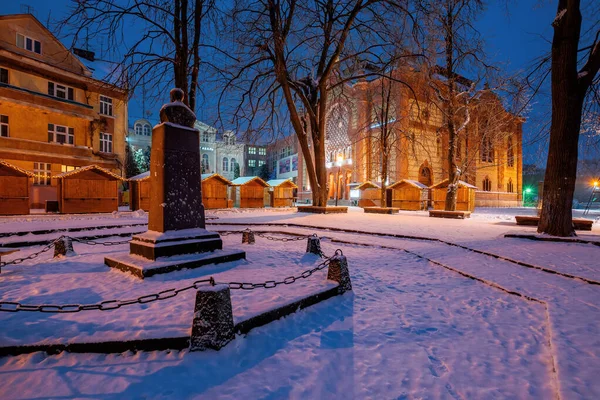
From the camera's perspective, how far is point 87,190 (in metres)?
19.8

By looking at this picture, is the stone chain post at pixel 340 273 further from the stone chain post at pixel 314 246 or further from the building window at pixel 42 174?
the building window at pixel 42 174

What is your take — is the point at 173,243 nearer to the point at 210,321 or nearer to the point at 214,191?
the point at 210,321

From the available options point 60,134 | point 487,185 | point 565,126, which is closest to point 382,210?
point 565,126

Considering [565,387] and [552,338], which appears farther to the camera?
[552,338]

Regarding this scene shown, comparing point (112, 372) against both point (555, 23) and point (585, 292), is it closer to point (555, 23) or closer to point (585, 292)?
point (585, 292)

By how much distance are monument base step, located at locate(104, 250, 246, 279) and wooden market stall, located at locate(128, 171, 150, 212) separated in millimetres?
17980

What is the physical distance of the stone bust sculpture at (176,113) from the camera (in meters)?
6.11

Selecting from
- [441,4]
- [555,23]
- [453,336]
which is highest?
[441,4]

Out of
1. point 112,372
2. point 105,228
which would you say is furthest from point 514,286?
point 105,228

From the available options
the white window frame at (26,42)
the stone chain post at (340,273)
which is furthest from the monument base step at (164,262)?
the white window frame at (26,42)

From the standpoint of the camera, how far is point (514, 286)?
16.4 feet

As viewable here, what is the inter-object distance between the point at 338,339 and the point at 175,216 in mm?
4112

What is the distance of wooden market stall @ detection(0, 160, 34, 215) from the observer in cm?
1667

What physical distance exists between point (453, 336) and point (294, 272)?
2763 mm
